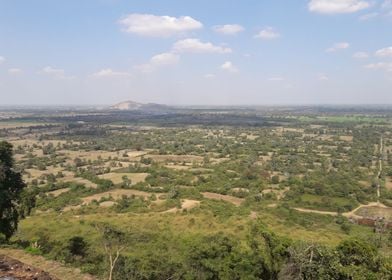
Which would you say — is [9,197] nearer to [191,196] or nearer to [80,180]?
[191,196]

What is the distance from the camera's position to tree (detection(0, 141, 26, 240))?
26094mm

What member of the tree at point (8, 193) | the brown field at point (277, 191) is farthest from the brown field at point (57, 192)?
the tree at point (8, 193)

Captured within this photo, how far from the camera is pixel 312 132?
185500 mm

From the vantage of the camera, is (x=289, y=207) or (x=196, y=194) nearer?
(x=289, y=207)

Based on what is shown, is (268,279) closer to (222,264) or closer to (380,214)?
(222,264)

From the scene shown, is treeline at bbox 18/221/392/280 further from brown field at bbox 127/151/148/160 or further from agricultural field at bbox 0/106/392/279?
brown field at bbox 127/151/148/160

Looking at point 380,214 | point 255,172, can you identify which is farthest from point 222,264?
point 255,172

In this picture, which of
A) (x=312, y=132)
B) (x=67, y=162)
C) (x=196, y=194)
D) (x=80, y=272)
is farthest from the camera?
(x=312, y=132)

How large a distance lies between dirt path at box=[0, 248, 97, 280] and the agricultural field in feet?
2.16

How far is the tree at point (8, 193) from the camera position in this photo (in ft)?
85.6

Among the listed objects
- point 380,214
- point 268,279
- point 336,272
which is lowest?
point 380,214

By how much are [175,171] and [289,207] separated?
31.5 m

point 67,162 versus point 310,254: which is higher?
point 310,254

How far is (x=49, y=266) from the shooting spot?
69.2 feet
